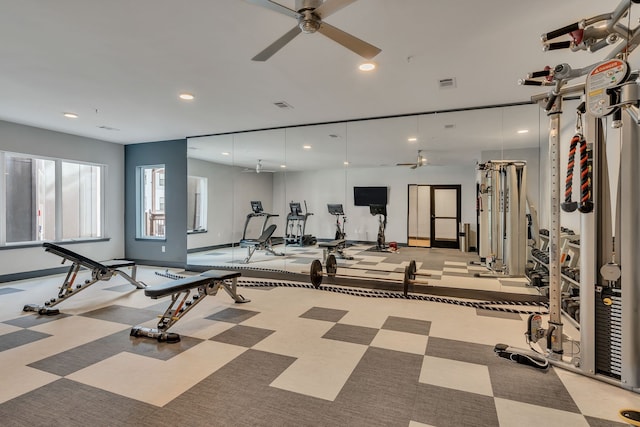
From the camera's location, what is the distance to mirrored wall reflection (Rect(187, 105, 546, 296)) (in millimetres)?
5020

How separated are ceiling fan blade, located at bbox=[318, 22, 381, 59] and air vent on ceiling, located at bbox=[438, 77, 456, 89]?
187cm

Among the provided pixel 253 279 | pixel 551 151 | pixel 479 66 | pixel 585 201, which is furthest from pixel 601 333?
pixel 253 279

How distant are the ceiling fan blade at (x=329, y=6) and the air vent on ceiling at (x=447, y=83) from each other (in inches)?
89.3

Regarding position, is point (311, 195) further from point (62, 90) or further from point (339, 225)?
point (62, 90)

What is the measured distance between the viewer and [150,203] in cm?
743

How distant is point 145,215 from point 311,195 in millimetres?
4066

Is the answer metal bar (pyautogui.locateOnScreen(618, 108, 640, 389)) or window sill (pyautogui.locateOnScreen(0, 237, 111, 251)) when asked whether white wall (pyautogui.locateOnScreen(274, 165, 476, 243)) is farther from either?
window sill (pyautogui.locateOnScreen(0, 237, 111, 251))

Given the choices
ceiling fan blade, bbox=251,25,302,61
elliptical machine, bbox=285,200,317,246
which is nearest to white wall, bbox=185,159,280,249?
elliptical machine, bbox=285,200,317,246

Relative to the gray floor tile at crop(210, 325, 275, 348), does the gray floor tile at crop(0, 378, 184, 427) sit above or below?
below

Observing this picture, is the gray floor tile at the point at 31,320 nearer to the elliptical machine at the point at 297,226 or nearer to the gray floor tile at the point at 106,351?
the gray floor tile at the point at 106,351

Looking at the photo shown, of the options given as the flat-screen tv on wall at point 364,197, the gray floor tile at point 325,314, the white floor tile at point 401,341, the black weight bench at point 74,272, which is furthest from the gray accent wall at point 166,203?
the white floor tile at point 401,341

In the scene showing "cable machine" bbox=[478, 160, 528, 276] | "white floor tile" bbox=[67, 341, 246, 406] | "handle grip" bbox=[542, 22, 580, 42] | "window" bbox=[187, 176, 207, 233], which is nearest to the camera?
"handle grip" bbox=[542, 22, 580, 42]

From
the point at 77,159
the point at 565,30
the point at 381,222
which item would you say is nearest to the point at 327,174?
the point at 381,222

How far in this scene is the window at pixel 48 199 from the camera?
232 inches
